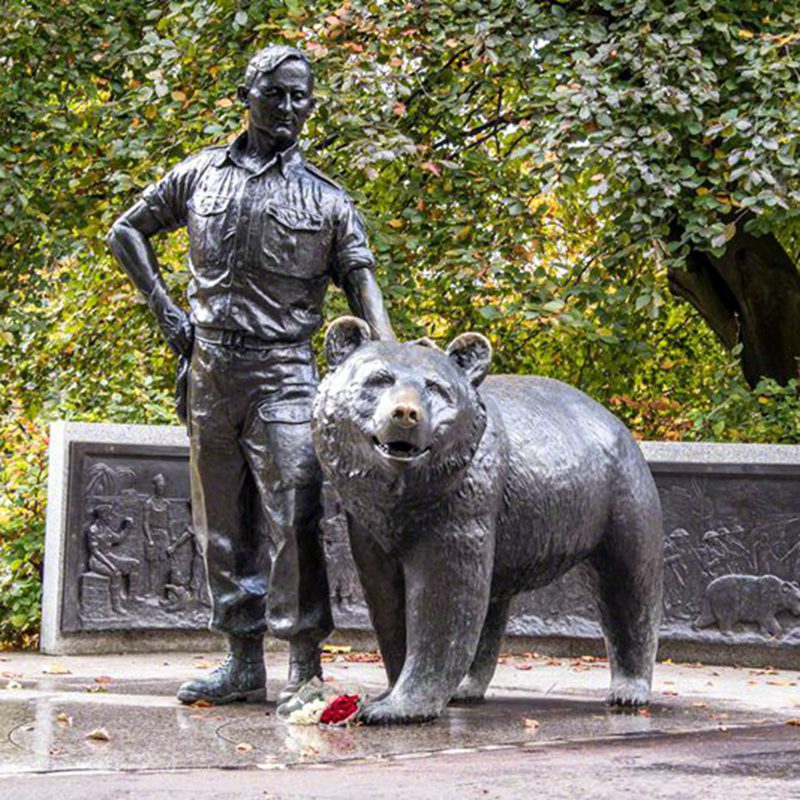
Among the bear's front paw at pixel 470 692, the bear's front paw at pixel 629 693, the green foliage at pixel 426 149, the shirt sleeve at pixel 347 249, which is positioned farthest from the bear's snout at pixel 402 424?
the green foliage at pixel 426 149

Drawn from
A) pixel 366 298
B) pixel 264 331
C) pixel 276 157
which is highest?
pixel 276 157

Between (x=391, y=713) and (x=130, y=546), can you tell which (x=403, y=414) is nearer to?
(x=391, y=713)

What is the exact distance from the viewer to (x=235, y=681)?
24.7 feet

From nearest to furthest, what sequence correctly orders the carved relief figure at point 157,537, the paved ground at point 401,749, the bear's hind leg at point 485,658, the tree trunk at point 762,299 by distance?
the paved ground at point 401,749
the bear's hind leg at point 485,658
the carved relief figure at point 157,537
the tree trunk at point 762,299

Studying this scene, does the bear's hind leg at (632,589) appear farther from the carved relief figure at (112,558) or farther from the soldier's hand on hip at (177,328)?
the carved relief figure at (112,558)

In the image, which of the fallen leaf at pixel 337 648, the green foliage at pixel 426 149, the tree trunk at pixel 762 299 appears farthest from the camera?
the tree trunk at pixel 762 299

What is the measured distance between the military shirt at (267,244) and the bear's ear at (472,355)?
0.81m

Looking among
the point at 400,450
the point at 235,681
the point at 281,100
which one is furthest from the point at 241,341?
the point at 235,681

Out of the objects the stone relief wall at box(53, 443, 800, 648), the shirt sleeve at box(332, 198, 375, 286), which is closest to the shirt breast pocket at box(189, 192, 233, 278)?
the shirt sleeve at box(332, 198, 375, 286)

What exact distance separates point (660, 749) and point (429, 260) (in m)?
7.15

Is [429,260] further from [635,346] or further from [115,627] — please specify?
[115,627]

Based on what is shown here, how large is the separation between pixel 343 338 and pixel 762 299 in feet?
27.7

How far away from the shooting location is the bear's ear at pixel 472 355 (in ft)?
21.6

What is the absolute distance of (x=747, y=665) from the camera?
11.0 meters
